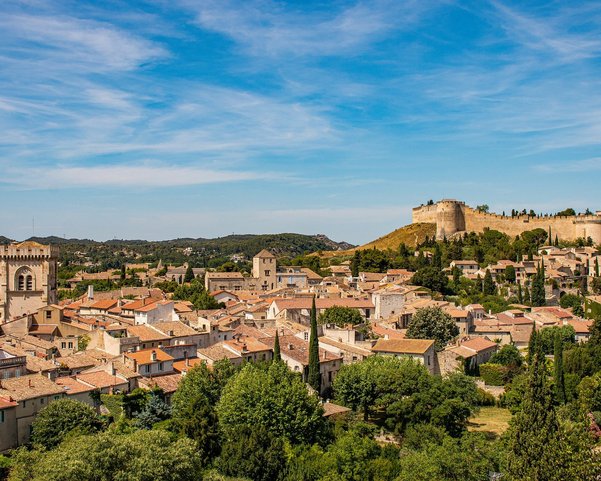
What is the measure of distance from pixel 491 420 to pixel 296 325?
16.1 m

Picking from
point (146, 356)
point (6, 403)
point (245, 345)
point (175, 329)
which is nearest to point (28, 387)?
point (6, 403)

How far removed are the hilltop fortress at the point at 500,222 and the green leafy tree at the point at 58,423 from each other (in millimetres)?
87865

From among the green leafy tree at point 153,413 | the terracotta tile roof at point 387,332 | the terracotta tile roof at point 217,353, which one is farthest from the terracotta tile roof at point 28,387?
the terracotta tile roof at point 387,332

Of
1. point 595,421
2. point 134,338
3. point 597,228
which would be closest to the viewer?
point 595,421

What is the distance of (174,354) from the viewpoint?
43875 millimetres

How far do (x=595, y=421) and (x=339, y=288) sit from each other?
132 feet

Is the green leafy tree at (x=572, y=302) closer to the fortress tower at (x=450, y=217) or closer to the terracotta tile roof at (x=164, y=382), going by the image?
the fortress tower at (x=450, y=217)

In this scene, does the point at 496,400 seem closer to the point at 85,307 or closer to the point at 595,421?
the point at 595,421

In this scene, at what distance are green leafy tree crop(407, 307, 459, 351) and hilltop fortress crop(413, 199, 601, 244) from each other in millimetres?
57883

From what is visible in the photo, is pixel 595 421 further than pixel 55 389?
Yes

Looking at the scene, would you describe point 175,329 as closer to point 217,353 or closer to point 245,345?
point 217,353

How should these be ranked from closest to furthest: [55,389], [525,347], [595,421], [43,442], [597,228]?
[43,442]
[55,389]
[595,421]
[525,347]
[597,228]

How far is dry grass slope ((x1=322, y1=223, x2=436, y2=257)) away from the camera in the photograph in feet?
394

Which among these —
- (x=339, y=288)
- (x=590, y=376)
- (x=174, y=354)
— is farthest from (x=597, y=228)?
(x=174, y=354)
